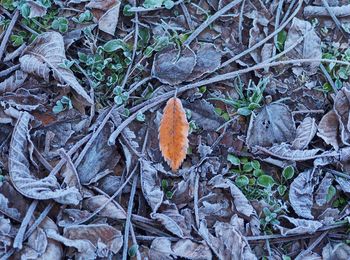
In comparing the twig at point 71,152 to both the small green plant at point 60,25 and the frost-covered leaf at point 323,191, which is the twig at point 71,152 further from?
the frost-covered leaf at point 323,191

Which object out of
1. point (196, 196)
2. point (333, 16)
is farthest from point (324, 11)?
point (196, 196)

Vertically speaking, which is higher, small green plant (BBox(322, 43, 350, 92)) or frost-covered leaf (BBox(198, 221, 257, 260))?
small green plant (BBox(322, 43, 350, 92))

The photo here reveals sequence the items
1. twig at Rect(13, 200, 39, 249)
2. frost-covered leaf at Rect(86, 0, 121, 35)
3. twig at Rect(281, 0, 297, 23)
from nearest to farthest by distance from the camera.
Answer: twig at Rect(13, 200, 39, 249) < frost-covered leaf at Rect(86, 0, 121, 35) < twig at Rect(281, 0, 297, 23)

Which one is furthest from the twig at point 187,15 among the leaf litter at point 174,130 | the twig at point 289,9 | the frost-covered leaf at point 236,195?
the frost-covered leaf at point 236,195

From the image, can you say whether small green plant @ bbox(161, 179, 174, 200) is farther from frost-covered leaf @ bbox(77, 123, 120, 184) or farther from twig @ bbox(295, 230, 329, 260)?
twig @ bbox(295, 230, 329, 260)

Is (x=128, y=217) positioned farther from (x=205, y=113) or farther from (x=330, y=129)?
(x=330, y=129)

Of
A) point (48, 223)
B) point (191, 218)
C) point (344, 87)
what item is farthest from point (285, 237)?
point (48, 223)

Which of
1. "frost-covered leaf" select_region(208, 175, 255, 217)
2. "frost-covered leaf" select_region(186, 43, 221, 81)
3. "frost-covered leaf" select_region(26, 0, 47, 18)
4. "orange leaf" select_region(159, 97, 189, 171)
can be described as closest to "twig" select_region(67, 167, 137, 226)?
"orange leaf" select_region(159, 97, 189, 171)
